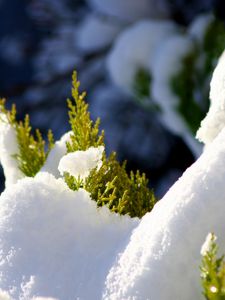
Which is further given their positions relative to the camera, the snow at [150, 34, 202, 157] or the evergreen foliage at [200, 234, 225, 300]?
the snow at [150, 34, 202, 157]

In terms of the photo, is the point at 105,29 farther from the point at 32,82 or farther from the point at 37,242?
the point at 37,242

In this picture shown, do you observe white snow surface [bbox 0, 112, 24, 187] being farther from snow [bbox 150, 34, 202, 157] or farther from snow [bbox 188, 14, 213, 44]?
snow [bbox 188, 14, 213, 44]

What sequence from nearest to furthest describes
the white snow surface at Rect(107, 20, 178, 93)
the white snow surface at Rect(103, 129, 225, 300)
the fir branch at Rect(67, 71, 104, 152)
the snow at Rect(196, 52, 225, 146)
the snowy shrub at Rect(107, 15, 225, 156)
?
the white snow surface at Rect(103, 129, 225, 300) < the snow at Rect(196, 52, 225, 146) < the fir branch at Rect(67, 71, 104, 152) < the snowy shrub at Rect(107, 15, 225, 156) < the white snow surface at Rect(107, 20, 178, 93)

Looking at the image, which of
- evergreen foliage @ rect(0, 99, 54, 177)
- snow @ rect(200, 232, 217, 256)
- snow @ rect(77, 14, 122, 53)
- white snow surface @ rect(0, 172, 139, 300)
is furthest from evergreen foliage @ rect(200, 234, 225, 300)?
snow @ rect(77, 14, 122, 53)

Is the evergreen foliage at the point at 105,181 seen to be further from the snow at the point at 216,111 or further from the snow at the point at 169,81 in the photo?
the snow at the point at 169,81

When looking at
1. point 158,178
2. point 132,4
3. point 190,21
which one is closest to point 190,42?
point 190,21

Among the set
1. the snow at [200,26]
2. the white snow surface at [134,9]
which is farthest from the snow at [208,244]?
the white snow surface at [134,9]

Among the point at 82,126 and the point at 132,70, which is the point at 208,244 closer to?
the point at 82,126

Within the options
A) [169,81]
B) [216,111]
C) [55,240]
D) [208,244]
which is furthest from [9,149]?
[169,81]
